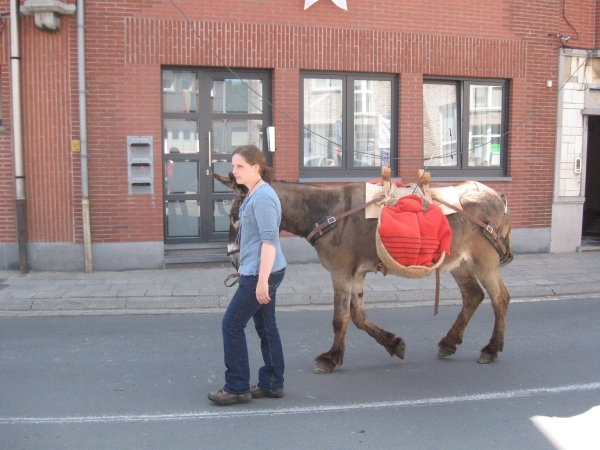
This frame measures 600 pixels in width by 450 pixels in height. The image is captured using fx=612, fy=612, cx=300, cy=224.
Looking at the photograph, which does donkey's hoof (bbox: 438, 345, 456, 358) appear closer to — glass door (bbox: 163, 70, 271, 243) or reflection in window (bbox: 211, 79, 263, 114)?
glass door (bbox: 163, 70, 271, 243)

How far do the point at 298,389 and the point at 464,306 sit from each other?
6.43 ft

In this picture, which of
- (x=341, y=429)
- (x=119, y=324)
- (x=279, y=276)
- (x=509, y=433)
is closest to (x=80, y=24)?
(x=119, y=324)

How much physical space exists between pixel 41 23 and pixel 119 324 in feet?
17.3

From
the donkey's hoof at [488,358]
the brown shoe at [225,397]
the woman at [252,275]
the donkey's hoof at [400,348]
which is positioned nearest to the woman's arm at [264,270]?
the woman at [252,275]

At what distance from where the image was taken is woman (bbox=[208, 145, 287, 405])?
4398mm

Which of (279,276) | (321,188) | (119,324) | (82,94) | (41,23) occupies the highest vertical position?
(41,23)

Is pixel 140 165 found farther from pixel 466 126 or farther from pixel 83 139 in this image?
pixel 466 126

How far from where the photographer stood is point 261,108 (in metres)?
11.2

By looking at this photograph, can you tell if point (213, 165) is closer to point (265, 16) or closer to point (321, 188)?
point (265, 16)

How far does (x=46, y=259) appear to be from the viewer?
33.1 feet

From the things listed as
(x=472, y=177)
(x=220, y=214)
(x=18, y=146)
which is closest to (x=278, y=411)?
(x=220, y=214)

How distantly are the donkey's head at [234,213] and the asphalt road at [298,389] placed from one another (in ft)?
3.80

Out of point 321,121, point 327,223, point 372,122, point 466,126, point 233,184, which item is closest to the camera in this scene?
point 233,184

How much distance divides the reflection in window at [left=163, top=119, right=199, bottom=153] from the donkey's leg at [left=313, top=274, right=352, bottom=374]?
634cm
